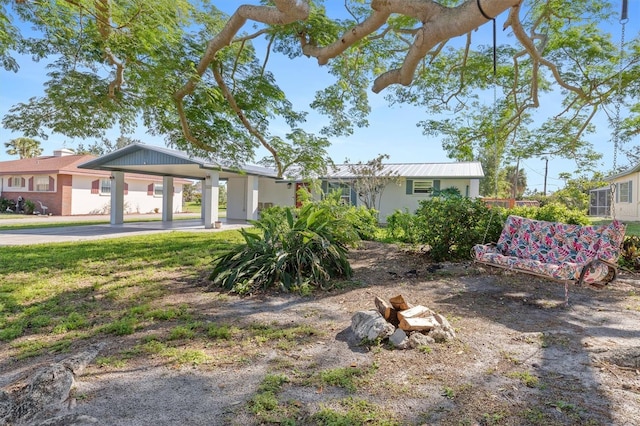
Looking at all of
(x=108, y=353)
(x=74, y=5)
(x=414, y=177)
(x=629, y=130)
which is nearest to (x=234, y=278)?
(x=108, y=353)

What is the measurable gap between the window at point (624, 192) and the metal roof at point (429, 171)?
8988 mm

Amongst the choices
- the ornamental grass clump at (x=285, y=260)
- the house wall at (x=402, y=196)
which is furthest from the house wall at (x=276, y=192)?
the ornamental grass clump at (x=285, y=260)

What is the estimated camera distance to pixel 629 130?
10836 mm

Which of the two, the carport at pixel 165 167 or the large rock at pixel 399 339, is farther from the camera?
the carport at pixel 165 167

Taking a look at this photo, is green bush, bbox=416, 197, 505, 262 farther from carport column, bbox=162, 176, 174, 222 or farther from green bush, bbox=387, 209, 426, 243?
carport column, bbox=162, 176, 174, 222

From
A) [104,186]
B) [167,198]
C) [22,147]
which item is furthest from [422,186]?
[22,147]

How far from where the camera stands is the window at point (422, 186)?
63.2 ft

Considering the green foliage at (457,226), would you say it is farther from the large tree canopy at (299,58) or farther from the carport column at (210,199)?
the carport column at (210,199)

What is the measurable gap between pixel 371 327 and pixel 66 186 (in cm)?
2551

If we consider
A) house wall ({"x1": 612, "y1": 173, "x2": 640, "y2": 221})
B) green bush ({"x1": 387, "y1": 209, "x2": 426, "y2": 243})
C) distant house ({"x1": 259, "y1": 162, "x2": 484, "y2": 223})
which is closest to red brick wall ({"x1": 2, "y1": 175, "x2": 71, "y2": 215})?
distant house ({"x1": 259, "y1": 162, "x2": 484, "y2": 223})

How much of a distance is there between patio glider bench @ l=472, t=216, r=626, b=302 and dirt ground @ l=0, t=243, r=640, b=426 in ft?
1.39

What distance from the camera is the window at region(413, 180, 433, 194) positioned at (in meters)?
19.2

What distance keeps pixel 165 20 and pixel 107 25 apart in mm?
910

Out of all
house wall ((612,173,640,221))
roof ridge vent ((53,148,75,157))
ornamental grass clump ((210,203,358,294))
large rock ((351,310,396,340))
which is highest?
roof ridge vent ((53,148,75,157))
